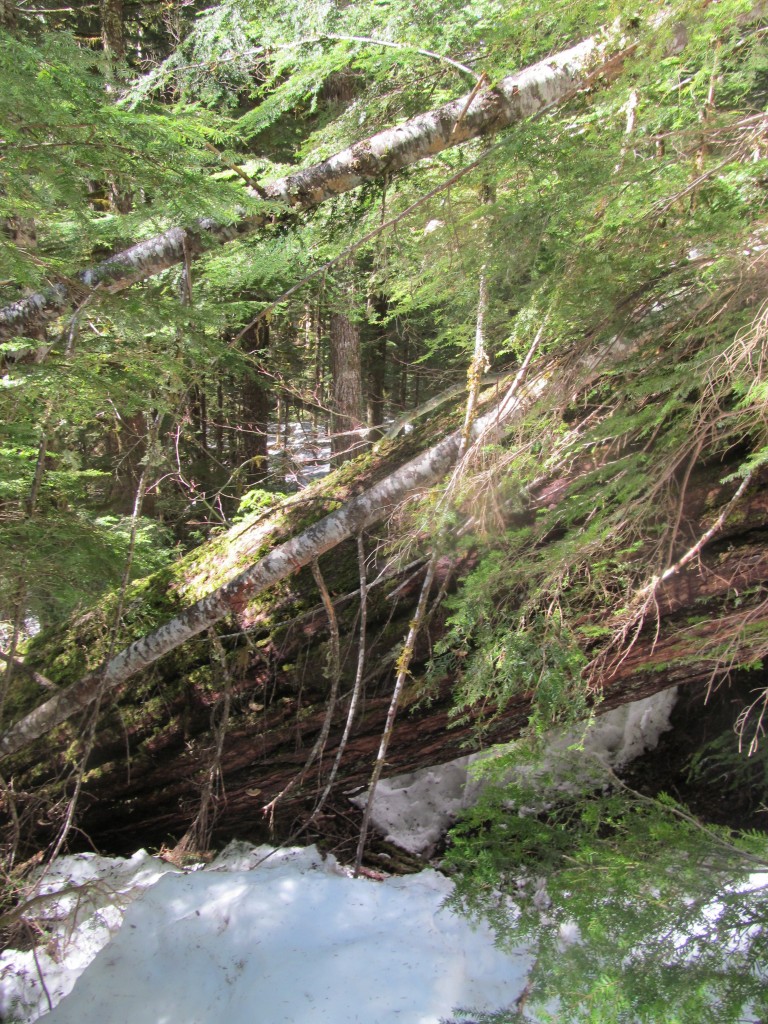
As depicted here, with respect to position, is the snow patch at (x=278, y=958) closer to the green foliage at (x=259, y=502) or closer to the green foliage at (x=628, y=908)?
the green foliage at (x=628, y=908)

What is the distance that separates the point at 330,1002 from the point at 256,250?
3.62 metres

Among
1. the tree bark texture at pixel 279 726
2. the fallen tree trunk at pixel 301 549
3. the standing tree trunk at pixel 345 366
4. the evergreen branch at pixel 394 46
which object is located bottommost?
the tree bark texture at pixel 279 726

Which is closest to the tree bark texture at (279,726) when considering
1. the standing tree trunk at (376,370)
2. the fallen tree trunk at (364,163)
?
the fallen tree trunk at (364,163)

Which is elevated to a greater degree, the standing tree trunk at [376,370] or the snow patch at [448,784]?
the standing tree trunk at [376,370]

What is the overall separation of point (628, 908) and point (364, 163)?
11.6ft

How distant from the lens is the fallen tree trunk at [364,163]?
307cm

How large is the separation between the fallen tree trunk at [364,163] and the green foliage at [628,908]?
10.2ft

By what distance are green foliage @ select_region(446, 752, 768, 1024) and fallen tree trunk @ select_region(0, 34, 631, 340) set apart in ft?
10.2

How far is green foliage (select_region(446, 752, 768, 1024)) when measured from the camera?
178cm

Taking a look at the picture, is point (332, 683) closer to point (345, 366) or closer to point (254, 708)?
point (254, 708)

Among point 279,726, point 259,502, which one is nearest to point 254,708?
point 279,726

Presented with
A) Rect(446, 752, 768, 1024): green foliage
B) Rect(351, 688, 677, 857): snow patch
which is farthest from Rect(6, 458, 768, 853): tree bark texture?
Rect(446, 752, 768, 1024): green foliage

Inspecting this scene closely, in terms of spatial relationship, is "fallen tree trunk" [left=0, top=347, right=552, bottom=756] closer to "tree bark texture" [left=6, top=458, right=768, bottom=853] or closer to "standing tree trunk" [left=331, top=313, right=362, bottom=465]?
"tree bark texture" [left=6, top=458, right=768, bottom=853]

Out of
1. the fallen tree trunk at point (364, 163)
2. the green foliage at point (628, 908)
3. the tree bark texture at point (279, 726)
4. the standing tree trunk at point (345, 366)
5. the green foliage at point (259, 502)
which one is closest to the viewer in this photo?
the green foliage at point (628, 908)
